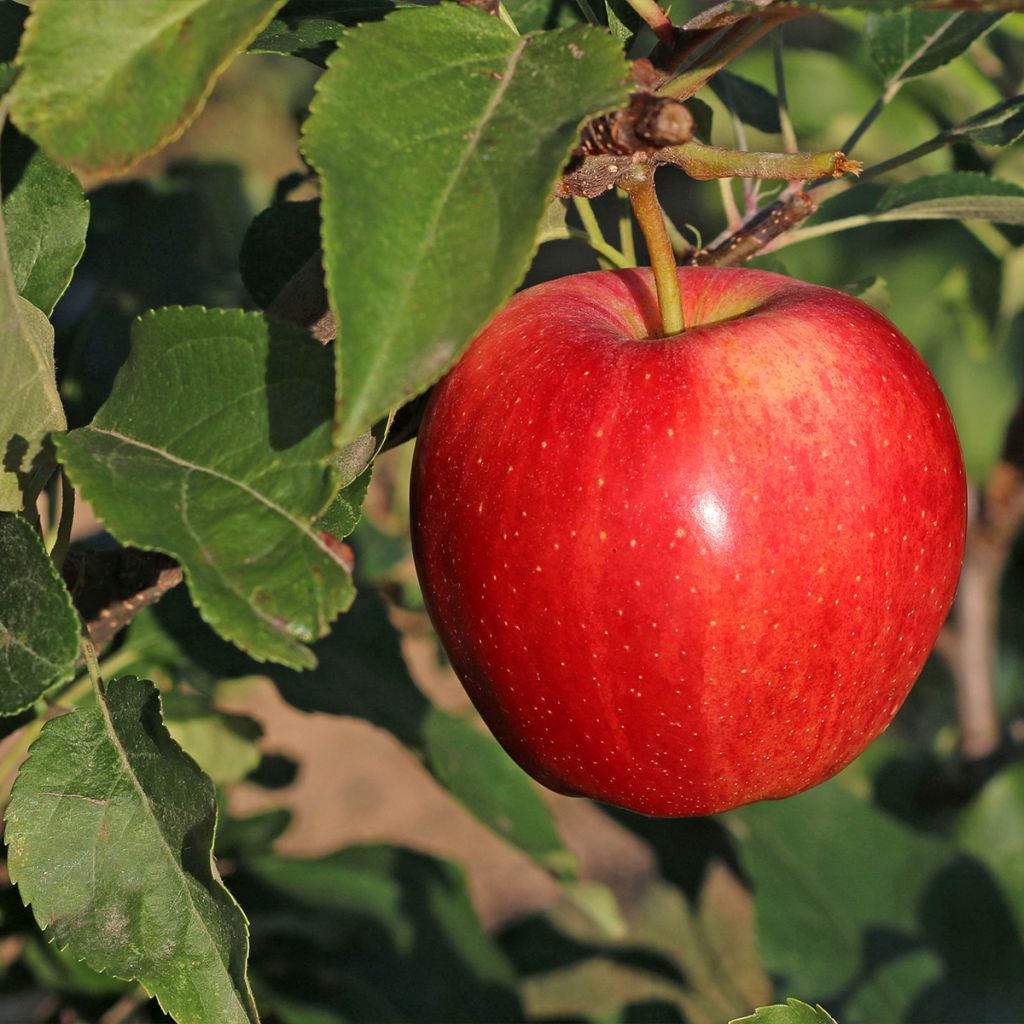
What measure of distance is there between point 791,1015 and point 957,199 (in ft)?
1.43

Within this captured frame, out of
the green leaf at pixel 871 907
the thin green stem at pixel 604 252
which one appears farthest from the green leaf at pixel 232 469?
the green leaf at pixel 871 907

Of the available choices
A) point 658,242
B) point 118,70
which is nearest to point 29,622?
point 118,70

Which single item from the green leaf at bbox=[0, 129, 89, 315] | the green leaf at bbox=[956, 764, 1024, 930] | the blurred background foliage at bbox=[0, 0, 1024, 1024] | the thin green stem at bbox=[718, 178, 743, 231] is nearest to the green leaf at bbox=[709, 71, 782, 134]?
the blurred background foliage at bbox=[0, 0, 1024, 1024]

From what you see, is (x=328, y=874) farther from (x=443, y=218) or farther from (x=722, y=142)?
(x=443, y=218)

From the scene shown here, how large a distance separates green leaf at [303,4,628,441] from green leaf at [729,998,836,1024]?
34 cm

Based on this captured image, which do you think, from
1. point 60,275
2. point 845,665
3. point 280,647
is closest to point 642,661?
point 845,665

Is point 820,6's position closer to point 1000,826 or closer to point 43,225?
point 43,225

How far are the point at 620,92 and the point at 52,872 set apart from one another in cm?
39

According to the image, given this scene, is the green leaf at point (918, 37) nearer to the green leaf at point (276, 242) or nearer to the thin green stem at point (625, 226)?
the thin green stem at point (625, 226)

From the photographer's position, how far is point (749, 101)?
0.88 meters

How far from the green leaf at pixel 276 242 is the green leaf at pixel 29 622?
288 mm

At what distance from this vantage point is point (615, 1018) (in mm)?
1389

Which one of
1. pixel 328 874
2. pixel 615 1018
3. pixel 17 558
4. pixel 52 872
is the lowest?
pixel 615 1018

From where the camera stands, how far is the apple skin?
525 millimetres
